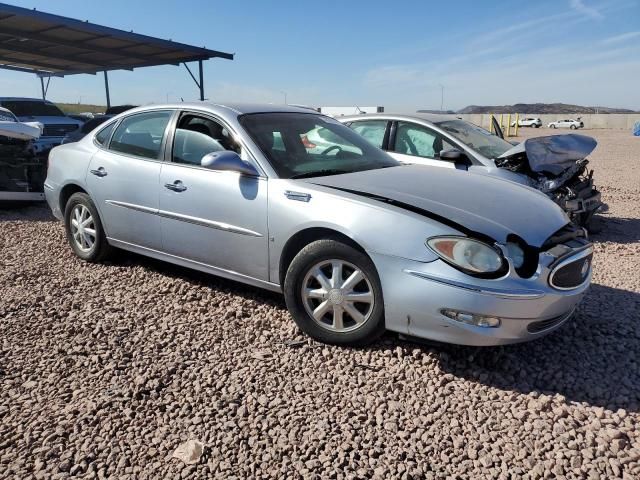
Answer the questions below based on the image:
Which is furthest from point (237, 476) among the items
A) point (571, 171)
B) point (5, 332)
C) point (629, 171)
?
point (629, 171)

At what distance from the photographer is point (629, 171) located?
14273mm

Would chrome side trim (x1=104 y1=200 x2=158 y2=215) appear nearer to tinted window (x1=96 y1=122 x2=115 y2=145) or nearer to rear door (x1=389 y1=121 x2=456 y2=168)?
tinted window (x1=96 y1=122 x2=115 y2=145)

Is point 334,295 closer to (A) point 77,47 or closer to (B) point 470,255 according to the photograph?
(B) point 470,255

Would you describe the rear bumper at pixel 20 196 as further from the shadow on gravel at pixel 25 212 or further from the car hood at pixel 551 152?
the car hood at pixel 551 152

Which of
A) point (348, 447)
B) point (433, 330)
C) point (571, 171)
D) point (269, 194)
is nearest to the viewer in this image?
point (348, 447)

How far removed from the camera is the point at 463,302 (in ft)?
9.50

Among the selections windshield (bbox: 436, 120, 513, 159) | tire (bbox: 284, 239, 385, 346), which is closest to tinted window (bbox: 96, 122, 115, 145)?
tire (bbox: 284, 239, 385, 346)

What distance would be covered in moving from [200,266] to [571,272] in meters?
2.63

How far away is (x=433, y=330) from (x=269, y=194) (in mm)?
1429

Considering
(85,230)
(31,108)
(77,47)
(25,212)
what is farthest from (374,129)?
(77,47)

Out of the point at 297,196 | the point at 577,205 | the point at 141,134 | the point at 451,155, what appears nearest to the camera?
the point at 297,196

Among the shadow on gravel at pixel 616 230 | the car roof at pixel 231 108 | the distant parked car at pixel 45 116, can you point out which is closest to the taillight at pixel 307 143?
the car roof at pixel 231 108

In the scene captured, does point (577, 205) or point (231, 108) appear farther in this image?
point (577, 205)

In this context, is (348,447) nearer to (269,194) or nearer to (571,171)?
(269,194)
